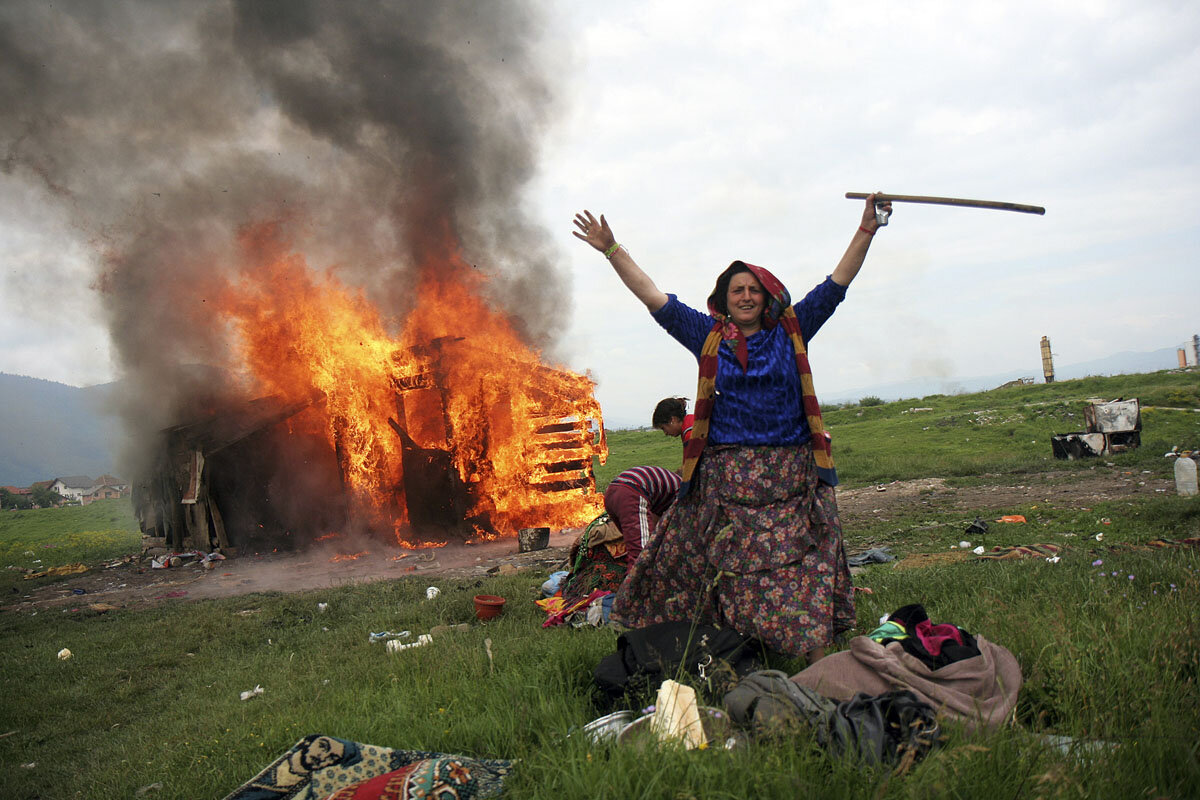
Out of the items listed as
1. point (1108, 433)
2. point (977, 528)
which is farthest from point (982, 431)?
point (977, 528)

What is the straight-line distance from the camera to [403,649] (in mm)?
5500

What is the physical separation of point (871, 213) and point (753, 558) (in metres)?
1.81

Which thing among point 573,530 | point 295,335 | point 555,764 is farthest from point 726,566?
point 295,335

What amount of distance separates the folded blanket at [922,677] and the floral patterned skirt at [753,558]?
44cm

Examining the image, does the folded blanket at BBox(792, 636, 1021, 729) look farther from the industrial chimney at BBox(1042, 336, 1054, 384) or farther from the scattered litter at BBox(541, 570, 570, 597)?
the industrial chimney at BBox(1042, 336, 1054, 384)

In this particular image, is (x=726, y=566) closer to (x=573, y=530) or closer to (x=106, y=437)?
(x=573, y=530)

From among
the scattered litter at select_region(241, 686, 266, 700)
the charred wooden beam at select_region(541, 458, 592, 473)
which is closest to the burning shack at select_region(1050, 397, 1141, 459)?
the charred wooden beam at select_region(541, 458, 592, 473)

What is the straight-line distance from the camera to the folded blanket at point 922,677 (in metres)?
2.71

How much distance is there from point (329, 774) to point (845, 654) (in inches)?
77.9

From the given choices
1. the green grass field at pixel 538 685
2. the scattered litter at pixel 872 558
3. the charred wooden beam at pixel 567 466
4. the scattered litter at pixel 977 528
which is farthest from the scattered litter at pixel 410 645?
the charred wooden beam at pixel 567 466

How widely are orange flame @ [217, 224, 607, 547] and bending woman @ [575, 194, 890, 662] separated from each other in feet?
35.9

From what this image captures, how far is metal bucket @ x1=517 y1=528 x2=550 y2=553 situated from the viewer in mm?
12250

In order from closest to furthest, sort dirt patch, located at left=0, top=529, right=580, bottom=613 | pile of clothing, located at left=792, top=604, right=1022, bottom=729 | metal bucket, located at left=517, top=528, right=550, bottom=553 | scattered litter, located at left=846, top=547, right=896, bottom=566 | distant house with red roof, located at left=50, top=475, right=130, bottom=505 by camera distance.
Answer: pile of clothing, located at left=792, top=604, right=1022, bottom=729, scattered litter, located at left=846, top=547, right=896, bottom=566, dirt patch, located at left=0, top=529, right=580, bottom=613, metal bucket, located at left=517, top=528, right=550, bottom=553, distant house with red roof, located at left=50, top=475, right=130, bottom=505

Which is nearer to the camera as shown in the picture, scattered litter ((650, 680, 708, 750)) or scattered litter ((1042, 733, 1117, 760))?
scattered litter ((1042, 733, 1117, 760))
